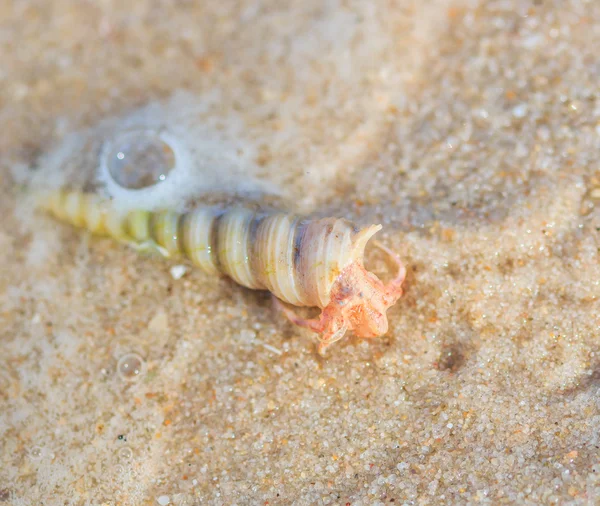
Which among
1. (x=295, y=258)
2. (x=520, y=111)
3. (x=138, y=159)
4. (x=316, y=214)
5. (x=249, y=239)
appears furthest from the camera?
(x=138, y=159)

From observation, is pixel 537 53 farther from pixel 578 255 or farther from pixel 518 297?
pixel 518 297

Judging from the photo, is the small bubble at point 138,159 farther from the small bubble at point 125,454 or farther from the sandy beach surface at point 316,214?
the small bubble at point 125,454

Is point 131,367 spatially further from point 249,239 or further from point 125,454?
point 249,239

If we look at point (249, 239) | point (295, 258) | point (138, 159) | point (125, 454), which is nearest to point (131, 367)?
point (125, 454)

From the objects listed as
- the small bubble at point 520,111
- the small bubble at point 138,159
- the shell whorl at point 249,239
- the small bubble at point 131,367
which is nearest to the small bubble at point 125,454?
the small bubble at point 131,367

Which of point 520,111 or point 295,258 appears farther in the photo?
point 520,111

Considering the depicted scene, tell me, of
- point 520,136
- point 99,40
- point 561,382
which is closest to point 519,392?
point 561,382

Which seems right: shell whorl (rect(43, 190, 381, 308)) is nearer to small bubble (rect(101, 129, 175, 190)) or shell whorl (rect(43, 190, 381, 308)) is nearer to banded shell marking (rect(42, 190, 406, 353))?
banded shell marking (rect(42, 190, 406, 353))

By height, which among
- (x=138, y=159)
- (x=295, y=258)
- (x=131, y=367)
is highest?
(x=295, y=258)
